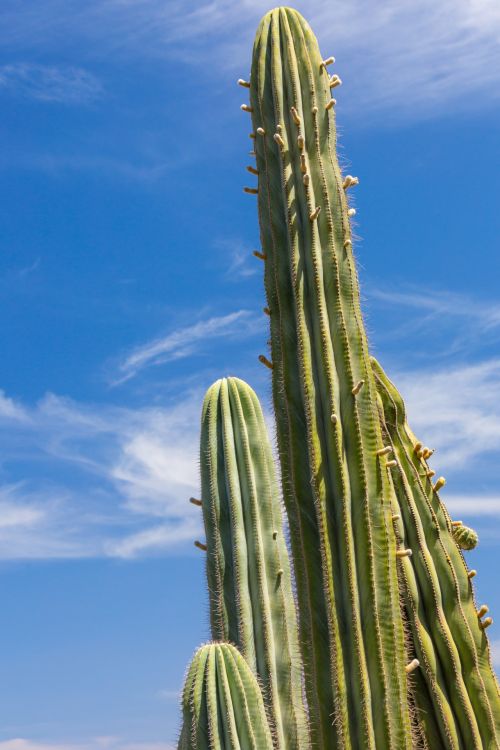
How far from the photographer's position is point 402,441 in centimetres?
488

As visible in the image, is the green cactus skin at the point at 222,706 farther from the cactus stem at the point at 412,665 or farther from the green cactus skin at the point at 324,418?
the cactus stem at the point at 412,665

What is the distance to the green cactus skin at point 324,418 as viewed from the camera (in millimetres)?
3775

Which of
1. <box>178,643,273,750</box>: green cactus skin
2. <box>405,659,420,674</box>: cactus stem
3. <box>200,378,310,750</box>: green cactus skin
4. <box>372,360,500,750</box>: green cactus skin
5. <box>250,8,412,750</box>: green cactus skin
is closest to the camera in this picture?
<box>250,8,412,750</box>: green cactus skin

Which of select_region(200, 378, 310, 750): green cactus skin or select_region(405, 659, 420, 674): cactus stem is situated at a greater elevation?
select_region(200, 378, 310, 750): green cactus skin

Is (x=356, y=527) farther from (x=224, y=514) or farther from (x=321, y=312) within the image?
(x=224, y=514)

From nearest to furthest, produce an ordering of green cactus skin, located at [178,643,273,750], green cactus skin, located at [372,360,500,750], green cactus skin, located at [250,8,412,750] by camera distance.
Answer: green cactus skin, located at [250,8,412,750], green cactus skin, located at [178,643,273,750], green cactus skin, located at [372,360,500,750]

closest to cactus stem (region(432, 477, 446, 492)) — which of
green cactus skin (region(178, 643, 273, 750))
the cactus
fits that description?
the cactus

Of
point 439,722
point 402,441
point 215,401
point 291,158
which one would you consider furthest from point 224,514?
point 291,158

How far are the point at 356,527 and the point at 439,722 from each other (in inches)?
44.9

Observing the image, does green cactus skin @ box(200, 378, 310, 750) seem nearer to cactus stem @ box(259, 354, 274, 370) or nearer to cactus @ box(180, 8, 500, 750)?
cactus @ box(180, 8, 500, 750)

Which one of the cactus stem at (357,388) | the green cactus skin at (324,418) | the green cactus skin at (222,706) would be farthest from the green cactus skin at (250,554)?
the cactus stem at (357,388)

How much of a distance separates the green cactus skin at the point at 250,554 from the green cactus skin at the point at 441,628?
136cm

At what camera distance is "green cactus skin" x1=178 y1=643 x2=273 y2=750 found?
3902 millimetres

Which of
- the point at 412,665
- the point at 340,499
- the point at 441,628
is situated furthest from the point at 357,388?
the point at 441,628
